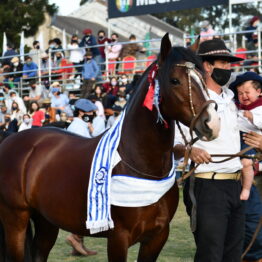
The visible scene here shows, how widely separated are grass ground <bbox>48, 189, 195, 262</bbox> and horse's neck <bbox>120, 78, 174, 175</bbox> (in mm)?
2896

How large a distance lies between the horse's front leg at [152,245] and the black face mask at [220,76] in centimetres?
120

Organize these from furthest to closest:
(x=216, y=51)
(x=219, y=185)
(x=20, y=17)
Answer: (x=20, y=17) < (x=216, y=51) < (x=219, y=185)

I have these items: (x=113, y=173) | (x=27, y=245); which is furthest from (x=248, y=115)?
(x=27, y=245)

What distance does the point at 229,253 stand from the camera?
4.85m

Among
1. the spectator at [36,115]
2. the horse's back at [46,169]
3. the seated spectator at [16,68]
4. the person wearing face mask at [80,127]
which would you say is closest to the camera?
the horse's back at [46,169]

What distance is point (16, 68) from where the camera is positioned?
22188mm

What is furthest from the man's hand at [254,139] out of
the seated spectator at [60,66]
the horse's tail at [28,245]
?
the seated spectator at [60,66]

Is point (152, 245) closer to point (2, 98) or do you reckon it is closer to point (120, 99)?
point (120, 99)

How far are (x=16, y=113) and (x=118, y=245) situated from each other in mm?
13054

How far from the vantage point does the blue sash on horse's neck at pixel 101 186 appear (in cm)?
474

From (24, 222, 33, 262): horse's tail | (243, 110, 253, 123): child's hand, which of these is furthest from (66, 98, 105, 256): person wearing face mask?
(243, 110, 253, 123): child's hand

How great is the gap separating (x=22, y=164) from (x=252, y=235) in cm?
219

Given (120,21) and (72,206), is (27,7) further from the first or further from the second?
(72,206)

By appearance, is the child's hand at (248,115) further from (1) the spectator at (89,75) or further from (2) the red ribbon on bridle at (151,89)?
(1) the spectator at (89,75)
